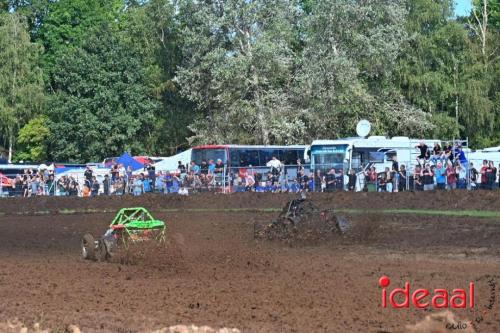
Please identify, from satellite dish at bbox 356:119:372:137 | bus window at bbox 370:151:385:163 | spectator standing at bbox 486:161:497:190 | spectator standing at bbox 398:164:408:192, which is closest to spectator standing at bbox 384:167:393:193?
spectator standing at bbox 398:164:408:192

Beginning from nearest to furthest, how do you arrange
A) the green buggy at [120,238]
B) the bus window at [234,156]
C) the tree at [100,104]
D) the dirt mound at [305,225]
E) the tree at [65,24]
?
1. the green buggy at [120,238]
2. the dirt mound at [305,225]
3. the bus window at [234,156]
4. the tree at [100,104]
5. the tree at [65,24]

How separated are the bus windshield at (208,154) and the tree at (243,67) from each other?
8457 mm

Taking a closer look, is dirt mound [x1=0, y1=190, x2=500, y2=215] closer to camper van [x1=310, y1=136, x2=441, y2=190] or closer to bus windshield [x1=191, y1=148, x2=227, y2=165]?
camper van [x1=310, y1=136, x2=441, y2=190]

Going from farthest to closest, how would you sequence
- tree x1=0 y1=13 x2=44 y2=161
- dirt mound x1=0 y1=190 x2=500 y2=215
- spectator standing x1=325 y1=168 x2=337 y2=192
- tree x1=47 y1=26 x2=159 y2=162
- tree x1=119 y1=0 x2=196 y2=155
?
tree x1=0 y1=13 x2=44 y2=161 < tree x1=119 y1=0 x2=196 y2=155 < tree x1=47 y1=26 x2=159 y2=162 < spectator standing x1=325 y1=168 x2=337 y2=192 < dirt mound x1=0 y1=190 x2=500 y2=215


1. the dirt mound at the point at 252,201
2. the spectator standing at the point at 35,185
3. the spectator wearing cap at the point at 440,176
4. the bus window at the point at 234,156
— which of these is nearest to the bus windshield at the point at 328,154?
the bus window at the point at 234,156

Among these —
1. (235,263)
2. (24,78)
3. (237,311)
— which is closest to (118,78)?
(24,78)

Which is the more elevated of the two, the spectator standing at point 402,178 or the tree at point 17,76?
the tree at point 17,76

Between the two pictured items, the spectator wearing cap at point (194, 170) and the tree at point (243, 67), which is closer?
the spectator wearing cap at point (194, 170)

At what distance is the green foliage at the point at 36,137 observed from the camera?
68.0 meters

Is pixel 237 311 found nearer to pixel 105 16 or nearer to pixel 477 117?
pixel 477 117

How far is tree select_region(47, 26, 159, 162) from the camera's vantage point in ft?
208

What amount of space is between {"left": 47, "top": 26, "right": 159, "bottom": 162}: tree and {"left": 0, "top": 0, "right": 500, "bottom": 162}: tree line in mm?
102

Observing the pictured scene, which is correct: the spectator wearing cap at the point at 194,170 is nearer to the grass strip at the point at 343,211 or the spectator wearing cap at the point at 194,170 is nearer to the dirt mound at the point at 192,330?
the grass strip at the point at 343,211

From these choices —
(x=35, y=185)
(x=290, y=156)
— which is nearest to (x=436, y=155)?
(x=290, y=156)
